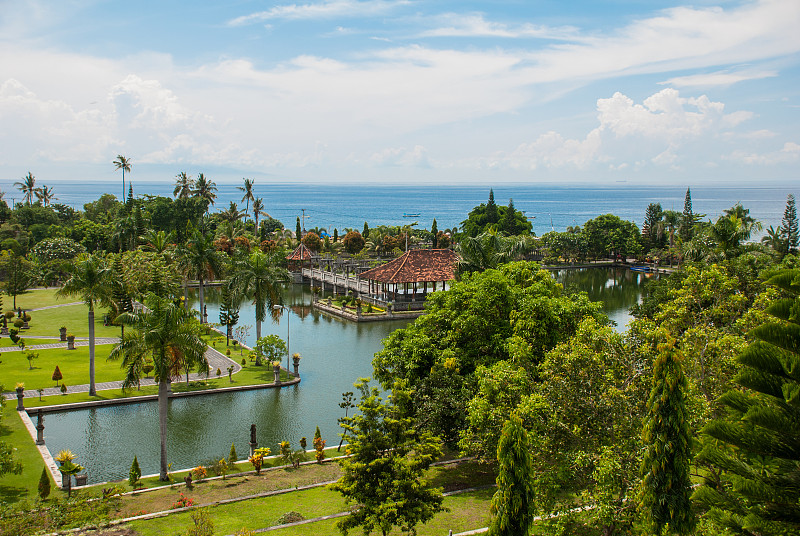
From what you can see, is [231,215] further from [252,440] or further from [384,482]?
[384,482]

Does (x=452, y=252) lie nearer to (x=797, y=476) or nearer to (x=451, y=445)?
(x=451, y=445)

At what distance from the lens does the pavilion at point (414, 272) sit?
54.9 m

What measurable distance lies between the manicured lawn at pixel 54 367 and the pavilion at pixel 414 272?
25.3 meters

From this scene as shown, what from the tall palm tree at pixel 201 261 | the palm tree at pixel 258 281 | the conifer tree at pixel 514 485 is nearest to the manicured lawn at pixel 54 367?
the palm tree at pixel 258 281

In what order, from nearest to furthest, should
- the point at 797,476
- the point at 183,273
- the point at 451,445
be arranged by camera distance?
the point at 797,476 < the point at 451,445 < the point at 183,273

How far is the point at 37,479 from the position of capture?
820 inches

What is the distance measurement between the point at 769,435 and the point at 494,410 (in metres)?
7.77

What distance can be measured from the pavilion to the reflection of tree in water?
1158 centimetres

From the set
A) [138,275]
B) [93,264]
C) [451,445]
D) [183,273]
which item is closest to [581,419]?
[451,445]

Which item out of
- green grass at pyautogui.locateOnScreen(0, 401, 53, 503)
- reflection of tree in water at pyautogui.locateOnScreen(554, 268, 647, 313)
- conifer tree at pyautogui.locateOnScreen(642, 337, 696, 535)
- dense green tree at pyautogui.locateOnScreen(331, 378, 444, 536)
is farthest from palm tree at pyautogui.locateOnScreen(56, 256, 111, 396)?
reflection of tree in water at pyautogui.locateOnScreen(554, 268, 647, 313)

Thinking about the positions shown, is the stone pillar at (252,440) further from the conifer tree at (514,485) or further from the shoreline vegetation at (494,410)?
the conifer tree at (514,485)

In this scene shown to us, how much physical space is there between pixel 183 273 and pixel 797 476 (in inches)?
1817

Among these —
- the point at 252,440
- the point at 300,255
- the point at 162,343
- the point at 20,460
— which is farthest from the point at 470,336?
the point at 300,255

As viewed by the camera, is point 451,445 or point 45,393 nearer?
point 451,445
